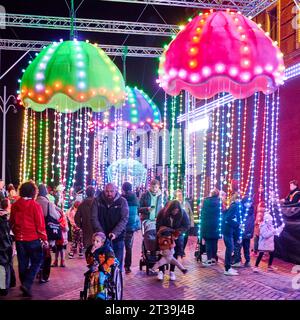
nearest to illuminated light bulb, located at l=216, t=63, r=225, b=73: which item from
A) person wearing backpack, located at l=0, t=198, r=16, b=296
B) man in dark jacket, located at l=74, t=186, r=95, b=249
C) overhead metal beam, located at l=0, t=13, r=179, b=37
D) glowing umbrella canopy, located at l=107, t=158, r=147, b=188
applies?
man in dark jacket, located at l=74, t=186, r=95, b=249

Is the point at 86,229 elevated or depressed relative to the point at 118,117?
depressed

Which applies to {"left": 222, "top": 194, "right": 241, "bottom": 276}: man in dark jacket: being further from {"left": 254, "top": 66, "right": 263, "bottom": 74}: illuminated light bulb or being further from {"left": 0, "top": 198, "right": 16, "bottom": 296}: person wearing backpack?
{"left": 0, "top": 198, "right": 16, "bottom": 296}: person wearing backpack

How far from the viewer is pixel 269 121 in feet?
55.2

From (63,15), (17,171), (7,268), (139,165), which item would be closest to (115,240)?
(7,268)

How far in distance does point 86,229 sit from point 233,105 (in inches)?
453

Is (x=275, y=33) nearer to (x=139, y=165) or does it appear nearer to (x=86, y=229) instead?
(x=139, y=165)

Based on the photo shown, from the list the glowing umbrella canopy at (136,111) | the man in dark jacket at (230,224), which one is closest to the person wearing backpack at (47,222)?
the man in dark jacket at (230,224)

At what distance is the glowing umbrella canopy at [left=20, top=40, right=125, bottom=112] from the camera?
9.49m

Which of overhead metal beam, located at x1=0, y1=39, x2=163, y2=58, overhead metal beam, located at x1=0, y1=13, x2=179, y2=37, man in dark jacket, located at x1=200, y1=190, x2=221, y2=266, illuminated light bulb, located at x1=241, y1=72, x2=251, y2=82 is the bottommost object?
man in dark jacket, located at x1=200, y1=190, x2=221, y2=266

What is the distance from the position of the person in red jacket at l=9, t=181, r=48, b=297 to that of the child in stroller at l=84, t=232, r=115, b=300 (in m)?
1.65

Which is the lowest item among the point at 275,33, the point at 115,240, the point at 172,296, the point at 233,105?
the point at 172,296

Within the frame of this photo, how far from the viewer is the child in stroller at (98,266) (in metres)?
5.85

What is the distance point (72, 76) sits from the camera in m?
9.48

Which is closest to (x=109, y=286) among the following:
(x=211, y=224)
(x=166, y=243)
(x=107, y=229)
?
(x=107, y=229)
